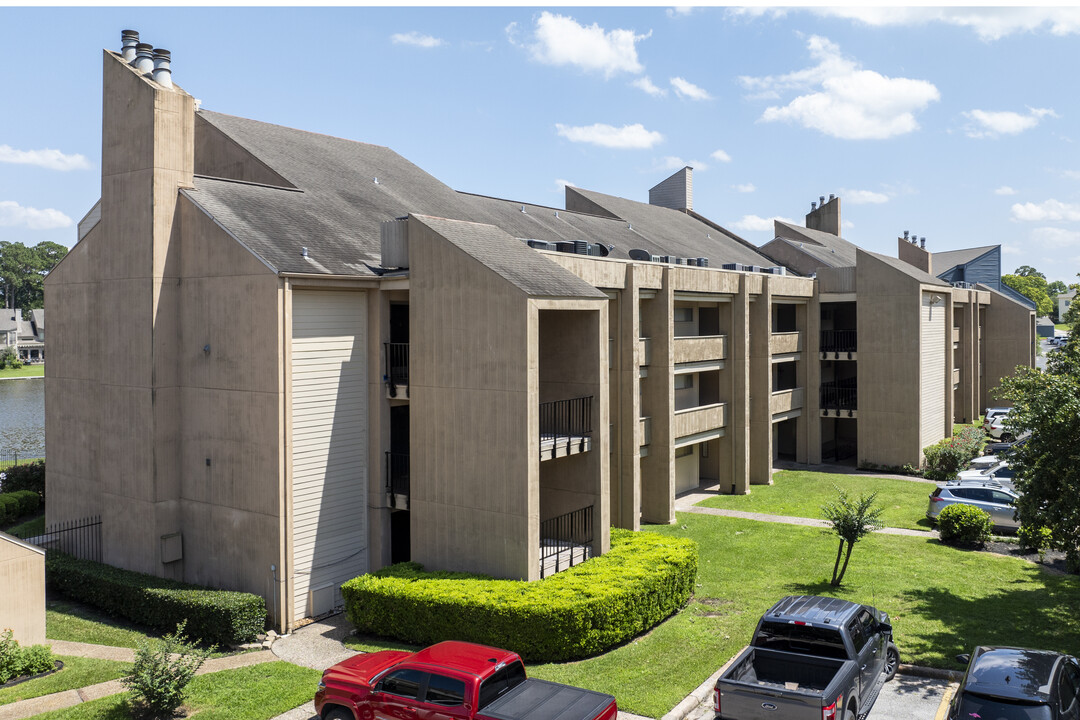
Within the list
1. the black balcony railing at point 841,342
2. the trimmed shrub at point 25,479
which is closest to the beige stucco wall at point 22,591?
the trimmed shrub at point 25,479

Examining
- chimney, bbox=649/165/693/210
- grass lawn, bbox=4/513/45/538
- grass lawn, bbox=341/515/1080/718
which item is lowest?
grass lawn, bbox=341/515/1080/718

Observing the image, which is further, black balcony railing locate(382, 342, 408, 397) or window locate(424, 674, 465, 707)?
black balcony railing locate(382, 342, 408, 397)

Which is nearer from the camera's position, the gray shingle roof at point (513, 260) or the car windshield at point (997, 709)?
the car windshield at point (997, 709)

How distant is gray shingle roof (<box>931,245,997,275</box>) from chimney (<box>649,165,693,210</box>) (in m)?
23.5

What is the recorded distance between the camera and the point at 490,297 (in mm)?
16531

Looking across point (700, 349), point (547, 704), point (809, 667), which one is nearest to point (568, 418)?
point (809, 667)

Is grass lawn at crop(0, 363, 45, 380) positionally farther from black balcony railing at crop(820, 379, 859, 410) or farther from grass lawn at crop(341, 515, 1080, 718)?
grass lawn at crop(341, 515, 1080, 718)

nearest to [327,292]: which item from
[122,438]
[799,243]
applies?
[122,438]

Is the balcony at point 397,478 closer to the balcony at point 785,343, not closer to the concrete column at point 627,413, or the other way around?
the concrete column at point 627,413

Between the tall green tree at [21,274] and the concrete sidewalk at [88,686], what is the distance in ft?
387

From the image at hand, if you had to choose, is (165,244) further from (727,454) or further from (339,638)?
(727,454)

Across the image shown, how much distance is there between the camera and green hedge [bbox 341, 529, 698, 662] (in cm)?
1437

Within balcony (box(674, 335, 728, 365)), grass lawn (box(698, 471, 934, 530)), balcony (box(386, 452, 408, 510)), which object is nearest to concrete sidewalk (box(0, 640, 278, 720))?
balcony (box(386, 452, 408, 510))

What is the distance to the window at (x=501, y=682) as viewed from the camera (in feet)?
36.2
